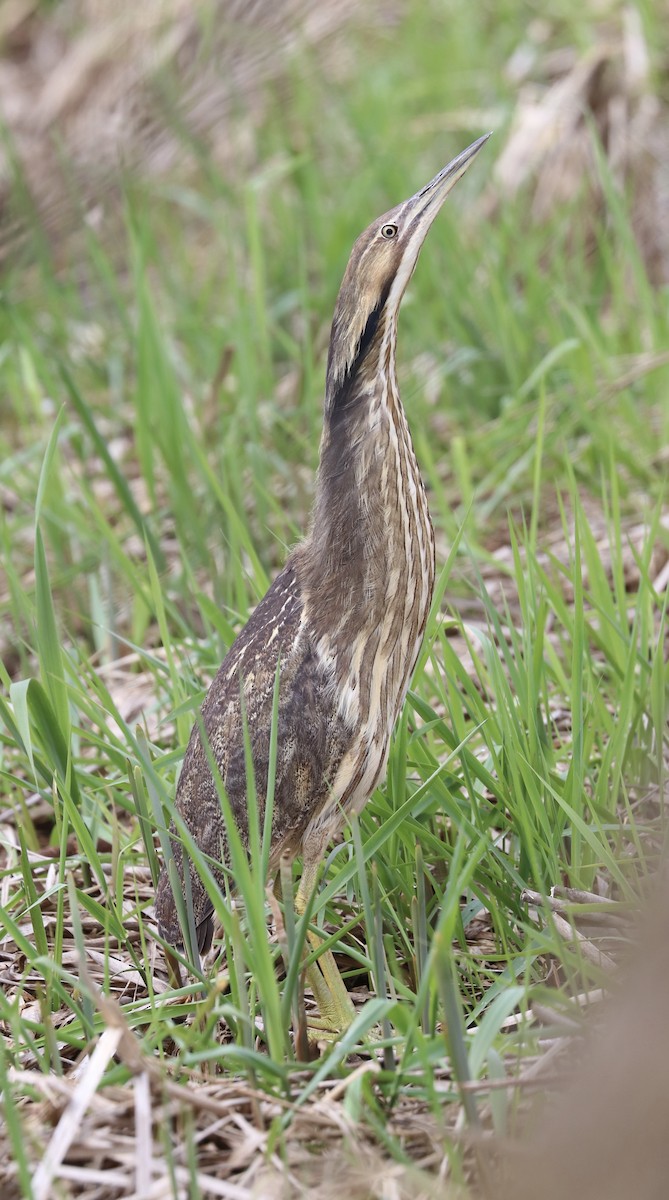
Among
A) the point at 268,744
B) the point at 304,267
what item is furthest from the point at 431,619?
the point at 304,267

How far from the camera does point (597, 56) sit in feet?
15.9

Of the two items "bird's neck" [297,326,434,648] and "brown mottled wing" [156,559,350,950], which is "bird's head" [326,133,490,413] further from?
"brown mottled wing" [156,559,350,950]

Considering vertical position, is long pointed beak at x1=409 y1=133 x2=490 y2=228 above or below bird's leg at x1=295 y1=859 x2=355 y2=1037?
above

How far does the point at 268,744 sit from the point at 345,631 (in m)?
→ 0.22

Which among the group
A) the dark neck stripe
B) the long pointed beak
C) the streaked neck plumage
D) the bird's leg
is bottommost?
the bird's leg

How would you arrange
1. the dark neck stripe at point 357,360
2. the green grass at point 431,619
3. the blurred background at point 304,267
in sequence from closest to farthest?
the green grass at point 431,619, the dark neck stripe at point 357,360, the blurred background at point 304,267

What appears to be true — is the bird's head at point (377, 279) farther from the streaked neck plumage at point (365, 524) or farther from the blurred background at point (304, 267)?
the blurred background at point (304, 267)

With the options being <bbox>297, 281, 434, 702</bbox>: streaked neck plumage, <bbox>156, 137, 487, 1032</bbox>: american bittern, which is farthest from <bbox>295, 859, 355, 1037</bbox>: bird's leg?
<bbox>297, 281, 434, 702</bbox>: streaked neck plumage

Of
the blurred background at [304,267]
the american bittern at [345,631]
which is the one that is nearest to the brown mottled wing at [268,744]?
the american bittern at [345,631]

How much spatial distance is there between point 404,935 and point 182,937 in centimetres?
37

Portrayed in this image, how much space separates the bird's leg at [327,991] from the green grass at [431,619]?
0.25 ft

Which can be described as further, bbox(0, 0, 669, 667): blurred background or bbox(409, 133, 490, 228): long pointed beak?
bbox(0, 0, 669, 667): blurred background

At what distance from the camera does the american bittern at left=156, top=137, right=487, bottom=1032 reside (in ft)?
7.14

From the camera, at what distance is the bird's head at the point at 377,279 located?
215 centimetres
